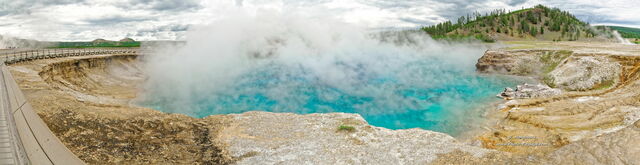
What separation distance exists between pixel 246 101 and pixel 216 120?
6192mm

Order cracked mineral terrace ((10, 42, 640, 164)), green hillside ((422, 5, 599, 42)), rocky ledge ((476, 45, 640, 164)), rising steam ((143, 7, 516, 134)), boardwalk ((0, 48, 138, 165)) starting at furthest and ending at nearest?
green hillside ((422, 5, 599, 42)) < rising steam ((143, 7, 516, 134)) < cracked mineral terrace ((10, 42, 640, 164)) < rocky ledge ((476, 45, 640, 164)) < boardwalk ((0, 48, 138, 165))

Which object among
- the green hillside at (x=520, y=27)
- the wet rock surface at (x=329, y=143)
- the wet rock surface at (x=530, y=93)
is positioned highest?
the green hillside at (x=520, y=27)

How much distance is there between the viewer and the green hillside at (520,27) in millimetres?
70188

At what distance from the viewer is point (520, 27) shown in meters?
76.0

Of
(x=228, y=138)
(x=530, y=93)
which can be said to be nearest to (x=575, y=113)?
(x=530, y=93)

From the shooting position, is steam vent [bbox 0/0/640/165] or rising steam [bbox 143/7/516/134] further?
rising steam [bbox 143/7/516/134]

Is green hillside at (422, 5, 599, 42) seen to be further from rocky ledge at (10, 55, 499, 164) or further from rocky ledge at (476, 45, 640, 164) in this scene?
rocky ledge at (10, 55, 499, 164)

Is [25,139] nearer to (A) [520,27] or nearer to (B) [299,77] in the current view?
(B) [299,77]

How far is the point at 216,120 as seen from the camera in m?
13.8

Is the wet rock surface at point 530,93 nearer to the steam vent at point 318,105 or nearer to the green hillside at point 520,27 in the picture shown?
the steam vent at point 318,105

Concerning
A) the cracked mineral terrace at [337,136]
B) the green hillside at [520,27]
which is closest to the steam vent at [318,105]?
the cracked mineral terrace at [337,136]

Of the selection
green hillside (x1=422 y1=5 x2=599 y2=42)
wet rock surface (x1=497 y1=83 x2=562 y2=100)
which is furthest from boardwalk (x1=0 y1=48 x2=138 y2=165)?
green hillside (x1=422 y1=5 x2=599 y2=42)

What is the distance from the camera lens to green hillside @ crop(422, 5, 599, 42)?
70188 millimetres

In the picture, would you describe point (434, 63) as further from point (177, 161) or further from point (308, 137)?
point (177, 161)
